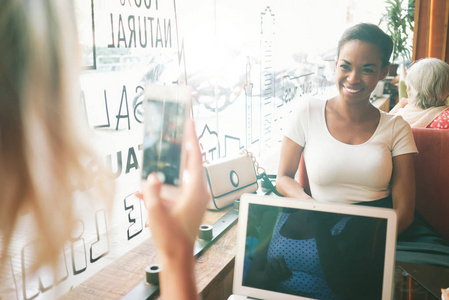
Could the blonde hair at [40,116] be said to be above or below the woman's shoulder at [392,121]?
A: above

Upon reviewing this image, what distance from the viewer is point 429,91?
8.09 feet

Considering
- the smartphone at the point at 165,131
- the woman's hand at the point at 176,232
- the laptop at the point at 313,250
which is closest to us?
the woman's hand at the point at 176,232

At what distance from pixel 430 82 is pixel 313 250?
1.91 meters

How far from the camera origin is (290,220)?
108cm

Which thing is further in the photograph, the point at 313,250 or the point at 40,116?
the point at 313,250

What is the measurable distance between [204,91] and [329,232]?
1168 millimetres

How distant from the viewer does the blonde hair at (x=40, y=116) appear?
1.26ft

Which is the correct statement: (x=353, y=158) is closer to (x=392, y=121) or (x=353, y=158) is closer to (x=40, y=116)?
(x=392, y=121)

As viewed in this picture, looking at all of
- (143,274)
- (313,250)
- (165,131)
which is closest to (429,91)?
(313,250)

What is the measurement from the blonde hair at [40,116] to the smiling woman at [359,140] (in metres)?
1.35

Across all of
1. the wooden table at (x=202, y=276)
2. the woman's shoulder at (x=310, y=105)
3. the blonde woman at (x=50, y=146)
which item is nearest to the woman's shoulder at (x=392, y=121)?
the woman's shoulder at (x=310, y=105)

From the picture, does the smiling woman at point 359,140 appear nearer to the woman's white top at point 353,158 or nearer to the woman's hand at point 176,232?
the woman's white top at point 353,158

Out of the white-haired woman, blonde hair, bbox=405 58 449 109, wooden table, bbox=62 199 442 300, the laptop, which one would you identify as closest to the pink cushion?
the white-haired woman

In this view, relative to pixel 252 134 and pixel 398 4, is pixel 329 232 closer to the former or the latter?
pixel 252 134
